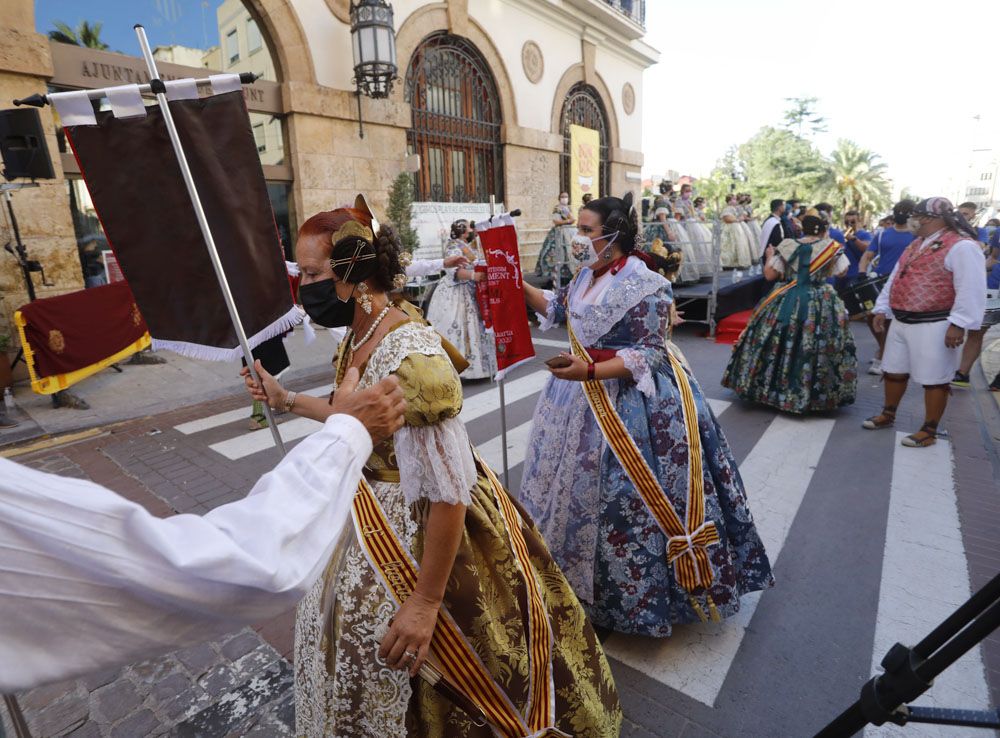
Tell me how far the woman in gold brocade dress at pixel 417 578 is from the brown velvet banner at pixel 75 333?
530 centimetres

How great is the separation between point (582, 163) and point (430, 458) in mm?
16449

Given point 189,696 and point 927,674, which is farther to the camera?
point 189,696

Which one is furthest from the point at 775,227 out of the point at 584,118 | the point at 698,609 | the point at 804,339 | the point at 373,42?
the point at 584,118

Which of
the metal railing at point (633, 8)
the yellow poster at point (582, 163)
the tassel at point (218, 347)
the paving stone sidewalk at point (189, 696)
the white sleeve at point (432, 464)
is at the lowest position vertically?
the paving stone sidewalk at point (189, 696)

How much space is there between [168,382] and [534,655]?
7028 millimetres

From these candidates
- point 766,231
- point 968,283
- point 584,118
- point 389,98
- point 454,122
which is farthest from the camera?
point 584,118

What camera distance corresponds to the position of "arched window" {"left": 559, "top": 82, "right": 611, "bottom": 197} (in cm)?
1588

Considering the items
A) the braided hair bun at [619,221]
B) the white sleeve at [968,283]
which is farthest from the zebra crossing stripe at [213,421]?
the white sleeve at [968,283]

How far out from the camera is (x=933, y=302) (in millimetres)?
4602

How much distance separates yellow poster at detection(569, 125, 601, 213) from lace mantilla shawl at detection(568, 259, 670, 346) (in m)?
13.6

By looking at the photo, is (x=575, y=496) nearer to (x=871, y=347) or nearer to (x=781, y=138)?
(x=871, y=347)

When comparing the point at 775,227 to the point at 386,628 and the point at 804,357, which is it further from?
the point at 386,628

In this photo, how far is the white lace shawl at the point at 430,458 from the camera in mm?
1438

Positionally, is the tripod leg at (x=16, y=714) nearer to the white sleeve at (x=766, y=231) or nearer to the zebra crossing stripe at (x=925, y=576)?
the zebra crossing stripe at (x=925, y=576)
